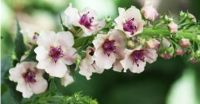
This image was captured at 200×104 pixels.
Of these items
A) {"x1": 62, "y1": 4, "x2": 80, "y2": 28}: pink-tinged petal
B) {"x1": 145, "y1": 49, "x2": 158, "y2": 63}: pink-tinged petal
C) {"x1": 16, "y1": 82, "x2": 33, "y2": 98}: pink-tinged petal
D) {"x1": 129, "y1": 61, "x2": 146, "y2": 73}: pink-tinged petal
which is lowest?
{"x1": 16, "y1": 82, "x2": 33, "y2": 98}: pink-tinged petal

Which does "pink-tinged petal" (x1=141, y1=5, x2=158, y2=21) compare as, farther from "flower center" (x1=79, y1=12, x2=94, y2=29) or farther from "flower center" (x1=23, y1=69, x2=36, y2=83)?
"flower center" (x1=23, y1=69, x2=36, y2=83)

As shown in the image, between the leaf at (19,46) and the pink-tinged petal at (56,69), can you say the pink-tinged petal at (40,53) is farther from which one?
the leaf at (19,46)

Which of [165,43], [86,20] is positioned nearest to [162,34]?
[165,43]

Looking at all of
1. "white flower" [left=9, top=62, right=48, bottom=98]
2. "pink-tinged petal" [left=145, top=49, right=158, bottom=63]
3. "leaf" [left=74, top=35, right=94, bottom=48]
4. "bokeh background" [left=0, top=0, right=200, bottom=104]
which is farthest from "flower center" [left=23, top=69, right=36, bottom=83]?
"bokeh background" [left=0, top=0, right=200, bottom=104]

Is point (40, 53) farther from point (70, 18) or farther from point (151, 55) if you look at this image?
point (151, 55)

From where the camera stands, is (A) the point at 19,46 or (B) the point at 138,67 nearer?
(B) the point at 138,67
